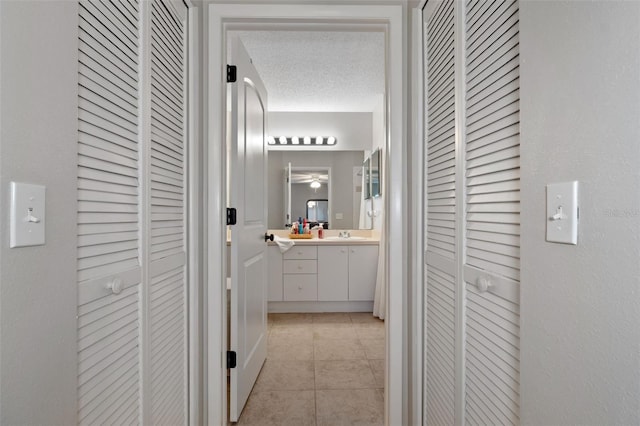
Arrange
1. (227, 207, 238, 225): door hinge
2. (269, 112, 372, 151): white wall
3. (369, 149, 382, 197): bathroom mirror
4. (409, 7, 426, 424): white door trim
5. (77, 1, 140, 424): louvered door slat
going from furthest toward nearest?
1. (269, 112, 372, 151): white wall
2. (369, 149, 382, 197): bathroom mirror
3. (227, 207, 238, 225): door hinge
4. (409, 7, 426, 424): white door trim
5. (77, 1, 140, 424): louvered door slat

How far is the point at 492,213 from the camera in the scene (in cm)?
94

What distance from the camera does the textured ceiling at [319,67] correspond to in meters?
2.63

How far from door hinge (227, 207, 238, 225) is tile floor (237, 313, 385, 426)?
3.49 feet

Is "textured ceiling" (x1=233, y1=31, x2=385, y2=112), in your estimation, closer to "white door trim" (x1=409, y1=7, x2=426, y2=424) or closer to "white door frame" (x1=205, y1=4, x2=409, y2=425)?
"white door frame" (x1=205, y1=4, x2=409, y2=425)

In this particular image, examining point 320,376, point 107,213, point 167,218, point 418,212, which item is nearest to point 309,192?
point 320,376

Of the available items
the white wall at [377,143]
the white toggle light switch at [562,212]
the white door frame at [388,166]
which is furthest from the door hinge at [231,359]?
the white wall at [377,143]

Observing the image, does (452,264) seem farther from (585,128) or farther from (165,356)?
(165,356)

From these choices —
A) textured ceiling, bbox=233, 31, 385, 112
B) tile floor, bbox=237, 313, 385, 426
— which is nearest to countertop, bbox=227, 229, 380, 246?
tile floor, bbox=237, 313, 385, 426

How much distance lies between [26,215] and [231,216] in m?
1.14

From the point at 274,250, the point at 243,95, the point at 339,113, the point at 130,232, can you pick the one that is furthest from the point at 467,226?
the point at 339,113

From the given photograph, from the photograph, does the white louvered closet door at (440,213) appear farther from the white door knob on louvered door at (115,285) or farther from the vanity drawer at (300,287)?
the vanity drawer at (300,287)

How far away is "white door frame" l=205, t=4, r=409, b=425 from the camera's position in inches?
62.6

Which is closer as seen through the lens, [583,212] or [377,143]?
[583,212]

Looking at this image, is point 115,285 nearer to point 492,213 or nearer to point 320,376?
point 492,213
